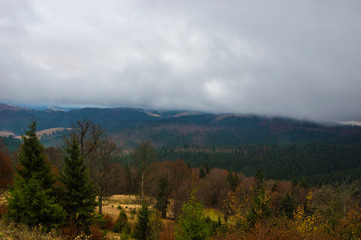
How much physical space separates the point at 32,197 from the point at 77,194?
2.76 meters

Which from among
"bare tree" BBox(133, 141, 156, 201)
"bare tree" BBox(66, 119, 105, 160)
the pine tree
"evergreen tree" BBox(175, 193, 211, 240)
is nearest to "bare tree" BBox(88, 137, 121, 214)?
"bare tree" BBox(66, 119, 105, 160)

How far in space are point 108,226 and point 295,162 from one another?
206727mm

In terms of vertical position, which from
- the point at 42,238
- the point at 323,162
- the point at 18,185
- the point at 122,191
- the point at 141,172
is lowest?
the point at 323,162

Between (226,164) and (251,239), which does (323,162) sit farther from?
(251,239)

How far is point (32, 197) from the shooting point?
40.5 feet

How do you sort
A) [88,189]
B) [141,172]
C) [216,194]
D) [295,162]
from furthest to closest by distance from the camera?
[295,162] < [216,194] < [141,172] < [88,189]

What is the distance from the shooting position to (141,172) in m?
28.5

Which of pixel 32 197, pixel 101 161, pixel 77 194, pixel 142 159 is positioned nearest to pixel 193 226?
pixel 77 194

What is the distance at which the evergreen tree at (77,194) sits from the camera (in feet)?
44.8

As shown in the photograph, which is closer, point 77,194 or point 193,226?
point 193,226

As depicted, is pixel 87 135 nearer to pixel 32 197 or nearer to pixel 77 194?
pixel 77 194

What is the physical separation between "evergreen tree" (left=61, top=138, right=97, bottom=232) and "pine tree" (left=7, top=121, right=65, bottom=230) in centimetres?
88

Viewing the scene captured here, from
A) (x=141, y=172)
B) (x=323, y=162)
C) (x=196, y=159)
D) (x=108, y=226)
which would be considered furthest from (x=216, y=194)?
(x=323, y=162)

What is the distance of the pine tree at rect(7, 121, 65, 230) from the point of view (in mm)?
12266
